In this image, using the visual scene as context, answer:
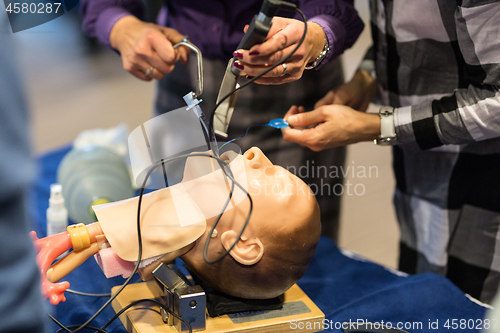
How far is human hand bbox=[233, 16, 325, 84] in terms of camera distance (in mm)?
861

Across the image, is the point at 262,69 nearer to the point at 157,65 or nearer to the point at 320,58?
the point at 320,58

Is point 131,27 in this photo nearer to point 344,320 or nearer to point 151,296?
point 151,296

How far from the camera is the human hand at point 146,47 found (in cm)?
119

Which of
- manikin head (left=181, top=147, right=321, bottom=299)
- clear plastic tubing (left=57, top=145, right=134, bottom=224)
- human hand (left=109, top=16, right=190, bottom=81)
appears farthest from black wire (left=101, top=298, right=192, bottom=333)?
human hand (left=109, top=16, right=190, bottom=81)

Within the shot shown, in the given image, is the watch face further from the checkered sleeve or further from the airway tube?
the airway tube

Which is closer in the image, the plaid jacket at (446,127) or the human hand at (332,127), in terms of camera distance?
the plaid jacket at (446,127)

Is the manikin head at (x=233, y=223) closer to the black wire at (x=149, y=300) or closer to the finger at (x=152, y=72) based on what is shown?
the black wire at (x=149, y=300)

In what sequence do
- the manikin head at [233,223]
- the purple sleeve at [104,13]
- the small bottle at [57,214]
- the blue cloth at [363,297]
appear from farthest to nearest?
the purple sleeve at [104,13]
the small bottle at [57,214]
the blue cloth at [363,297]
the manikin head at [233,223]

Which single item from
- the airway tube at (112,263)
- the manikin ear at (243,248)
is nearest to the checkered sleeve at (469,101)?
the manikin ear at (243,248)

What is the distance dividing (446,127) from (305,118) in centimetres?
33

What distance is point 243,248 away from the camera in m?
0.92

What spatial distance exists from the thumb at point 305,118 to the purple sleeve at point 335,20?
0.42 feet

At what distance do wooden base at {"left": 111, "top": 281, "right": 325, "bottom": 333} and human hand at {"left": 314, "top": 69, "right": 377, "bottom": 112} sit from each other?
552mm

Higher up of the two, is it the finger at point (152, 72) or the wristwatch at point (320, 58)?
the wristwatch at point (320, 58)
